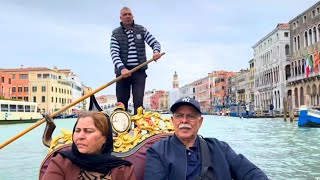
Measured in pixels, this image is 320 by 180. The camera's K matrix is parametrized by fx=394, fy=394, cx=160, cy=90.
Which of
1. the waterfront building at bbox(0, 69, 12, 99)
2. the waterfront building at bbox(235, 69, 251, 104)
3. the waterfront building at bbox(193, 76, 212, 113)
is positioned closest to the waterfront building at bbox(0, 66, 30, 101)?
the waterfront building at bbox(0, 69, 12, 99)

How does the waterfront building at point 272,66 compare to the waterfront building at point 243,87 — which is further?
the waterfront building at point 243,87

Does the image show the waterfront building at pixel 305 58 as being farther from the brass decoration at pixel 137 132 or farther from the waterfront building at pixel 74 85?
the waterfront building at pixel 74 85

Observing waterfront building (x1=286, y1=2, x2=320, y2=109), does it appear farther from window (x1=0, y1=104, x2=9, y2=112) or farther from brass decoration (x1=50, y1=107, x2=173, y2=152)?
brass decoration (x1=50, y1=107, x2=173, y2=152)

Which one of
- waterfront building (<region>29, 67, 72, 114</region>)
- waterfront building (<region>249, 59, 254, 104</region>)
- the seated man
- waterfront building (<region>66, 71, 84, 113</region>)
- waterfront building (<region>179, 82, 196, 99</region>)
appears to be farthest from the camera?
waterfront building (<region>179, 82, 196, 99</region>)

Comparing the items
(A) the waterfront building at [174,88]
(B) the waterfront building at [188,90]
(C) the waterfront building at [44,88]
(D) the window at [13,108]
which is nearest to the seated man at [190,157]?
(D) the window at [13,108]

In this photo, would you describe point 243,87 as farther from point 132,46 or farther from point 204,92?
point 132,46

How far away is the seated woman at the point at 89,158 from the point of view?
1.37 meters

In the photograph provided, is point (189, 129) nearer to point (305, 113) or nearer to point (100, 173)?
point (100, 173)

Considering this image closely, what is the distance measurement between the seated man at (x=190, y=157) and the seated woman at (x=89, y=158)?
20 cm

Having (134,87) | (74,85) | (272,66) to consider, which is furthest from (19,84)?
(134,87)

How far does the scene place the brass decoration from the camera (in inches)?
74.0

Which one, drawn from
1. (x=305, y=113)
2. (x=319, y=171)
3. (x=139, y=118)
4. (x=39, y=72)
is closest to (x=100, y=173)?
(x=139, y=118)

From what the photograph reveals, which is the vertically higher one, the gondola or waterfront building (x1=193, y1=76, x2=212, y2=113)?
waterfront building (x1=193, y1=76, x2=212, y2=113)

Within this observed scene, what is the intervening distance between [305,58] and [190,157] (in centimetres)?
2872
